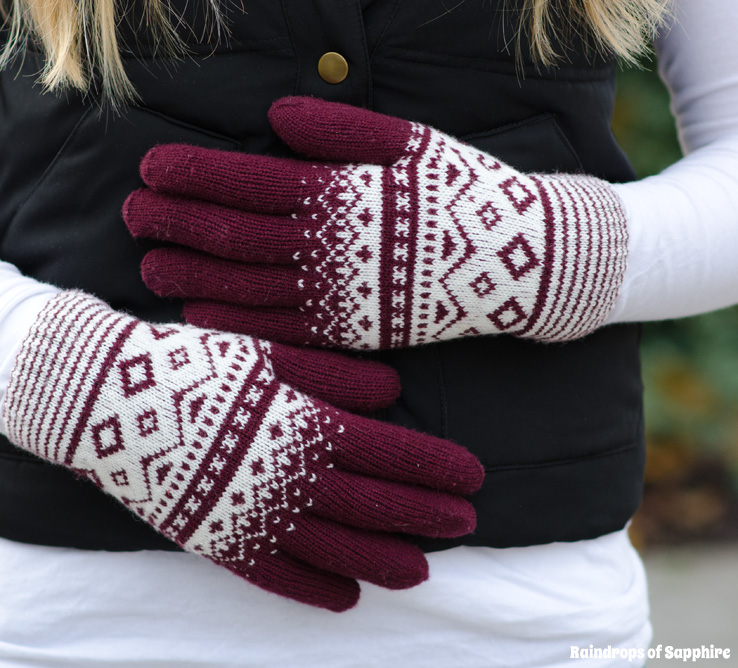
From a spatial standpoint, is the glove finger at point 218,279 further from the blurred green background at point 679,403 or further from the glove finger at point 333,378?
the blurred green background at point 679,403

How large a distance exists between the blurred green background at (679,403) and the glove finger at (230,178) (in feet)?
6.03

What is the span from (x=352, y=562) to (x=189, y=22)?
26.1 inches

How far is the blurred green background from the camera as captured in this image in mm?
2529

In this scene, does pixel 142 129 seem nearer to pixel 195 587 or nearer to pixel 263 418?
pixel 263 418

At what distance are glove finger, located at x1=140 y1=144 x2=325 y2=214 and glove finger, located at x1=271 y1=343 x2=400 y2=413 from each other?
17 cm

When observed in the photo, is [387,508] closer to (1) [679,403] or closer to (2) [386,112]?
(2) [386,112]

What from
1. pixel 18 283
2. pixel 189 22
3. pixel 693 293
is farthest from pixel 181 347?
pixel 693 293

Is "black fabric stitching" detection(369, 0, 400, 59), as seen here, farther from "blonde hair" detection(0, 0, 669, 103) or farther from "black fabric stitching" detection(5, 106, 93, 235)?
"black fabric stitching" detection(5, 106, 93, 235)

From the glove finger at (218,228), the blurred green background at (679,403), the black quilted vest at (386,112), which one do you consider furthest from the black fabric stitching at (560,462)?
→ the blurred green background at (679,403)

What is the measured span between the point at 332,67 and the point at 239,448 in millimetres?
460

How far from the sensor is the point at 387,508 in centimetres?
87

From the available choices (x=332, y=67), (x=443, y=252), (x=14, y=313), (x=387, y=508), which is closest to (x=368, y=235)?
(x=443, y=252)

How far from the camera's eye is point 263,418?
85 cm

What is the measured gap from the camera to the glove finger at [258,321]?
3.00ft
